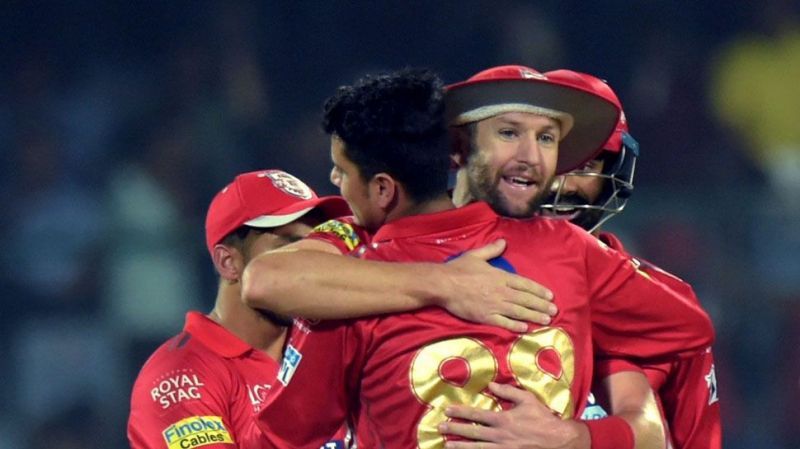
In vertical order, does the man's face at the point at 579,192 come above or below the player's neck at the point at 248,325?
above

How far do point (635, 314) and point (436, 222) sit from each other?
1.31 ft

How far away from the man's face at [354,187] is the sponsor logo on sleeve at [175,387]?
2.31 feet

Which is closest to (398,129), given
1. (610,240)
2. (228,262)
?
(610,240)

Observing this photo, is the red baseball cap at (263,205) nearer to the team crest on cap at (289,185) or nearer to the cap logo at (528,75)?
the team crest on cap at (289,185)

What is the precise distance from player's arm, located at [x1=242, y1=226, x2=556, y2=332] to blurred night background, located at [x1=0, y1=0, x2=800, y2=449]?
3.03 metres

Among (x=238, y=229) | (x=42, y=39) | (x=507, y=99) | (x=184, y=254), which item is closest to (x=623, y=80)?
(x=184, y=254)

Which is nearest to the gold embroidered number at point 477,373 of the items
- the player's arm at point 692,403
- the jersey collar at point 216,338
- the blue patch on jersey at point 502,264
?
the blue patch on jersey at point 502,264

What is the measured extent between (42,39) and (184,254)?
1.18 metres

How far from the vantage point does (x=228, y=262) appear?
10.3ft

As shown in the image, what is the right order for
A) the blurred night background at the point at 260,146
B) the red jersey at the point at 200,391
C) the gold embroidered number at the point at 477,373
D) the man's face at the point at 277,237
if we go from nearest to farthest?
the gold embroidered number at the point at 477,373, the red jersey at the point at 200,391, the man's face at the point at 277,237, the blurred night background at the point at 260,146

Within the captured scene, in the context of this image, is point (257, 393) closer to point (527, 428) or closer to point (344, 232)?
point (344, 232)

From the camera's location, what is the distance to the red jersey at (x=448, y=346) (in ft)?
7.09

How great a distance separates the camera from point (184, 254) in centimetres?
527

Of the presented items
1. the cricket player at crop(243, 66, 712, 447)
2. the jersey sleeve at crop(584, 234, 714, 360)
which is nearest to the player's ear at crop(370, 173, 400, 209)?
the cricket player at crop(243, 66, 712, 447)
